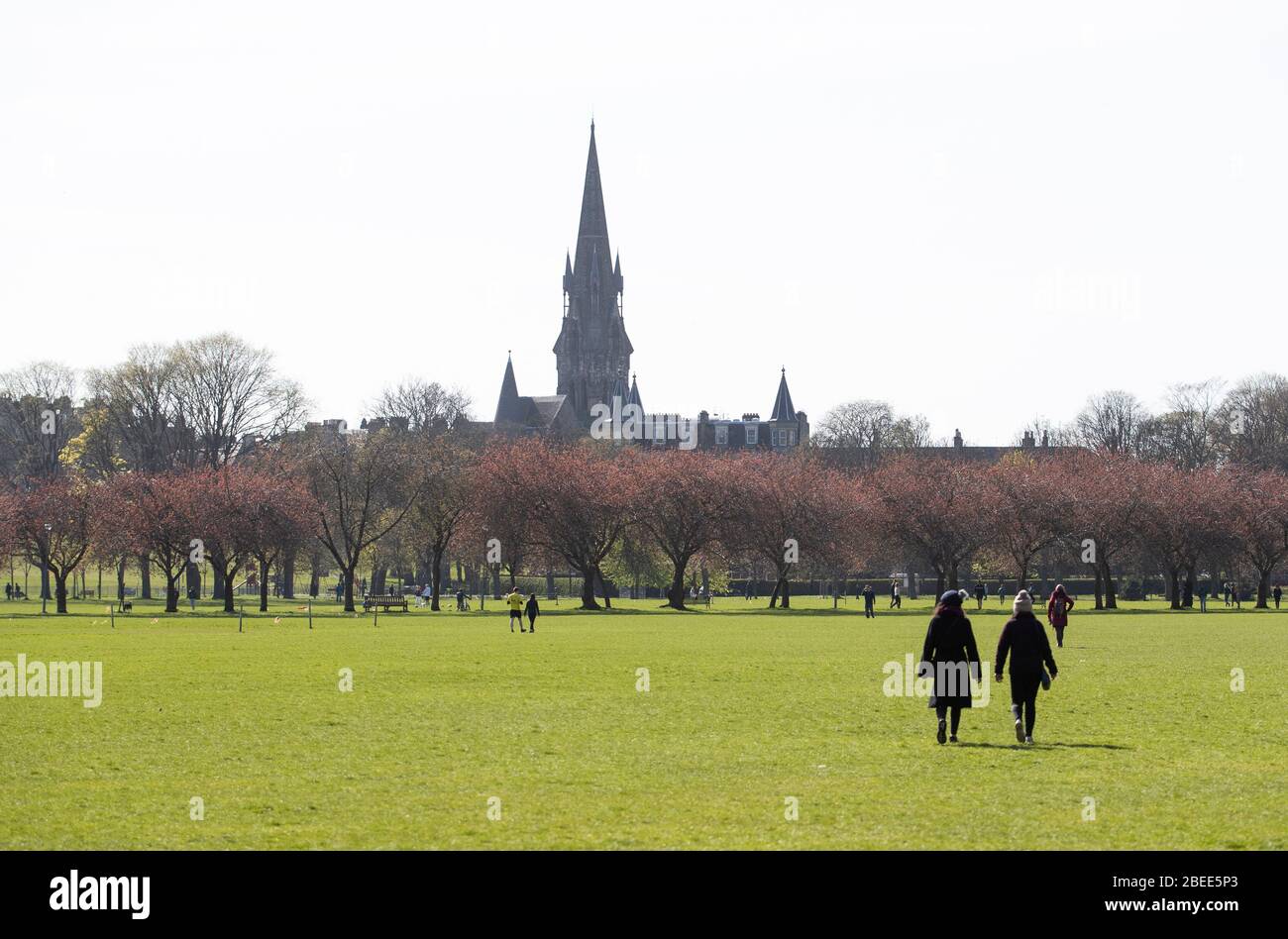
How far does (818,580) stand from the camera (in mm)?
142250

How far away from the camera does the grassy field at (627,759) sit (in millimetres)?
16109

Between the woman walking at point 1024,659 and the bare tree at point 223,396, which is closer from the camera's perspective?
the woman walking at point 1024,659

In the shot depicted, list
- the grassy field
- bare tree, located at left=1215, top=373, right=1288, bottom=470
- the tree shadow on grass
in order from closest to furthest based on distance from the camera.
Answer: the grassy field
the tree shadow on grass
bare tree, located at left=1215, top=373, right=1288, bottom=470

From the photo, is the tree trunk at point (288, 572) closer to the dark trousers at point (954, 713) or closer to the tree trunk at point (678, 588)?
the tree trunk at point (678, 588)

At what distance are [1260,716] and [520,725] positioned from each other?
38.4 feet

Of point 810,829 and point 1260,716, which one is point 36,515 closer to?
point 1260,716

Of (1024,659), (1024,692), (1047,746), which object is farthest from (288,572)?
(1047,746)

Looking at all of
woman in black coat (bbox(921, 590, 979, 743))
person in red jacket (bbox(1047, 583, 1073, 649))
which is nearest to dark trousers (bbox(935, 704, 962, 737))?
woman in black coat (bbox(921, 590, 979, 743))

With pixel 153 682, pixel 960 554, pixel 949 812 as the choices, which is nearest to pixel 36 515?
pixel 960 554

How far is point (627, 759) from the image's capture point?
21.4 meters

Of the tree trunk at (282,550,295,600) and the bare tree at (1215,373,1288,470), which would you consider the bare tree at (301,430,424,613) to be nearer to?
the tree trunk at (282,550,295,600)

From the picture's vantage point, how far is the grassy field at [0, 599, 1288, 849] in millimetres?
16109
